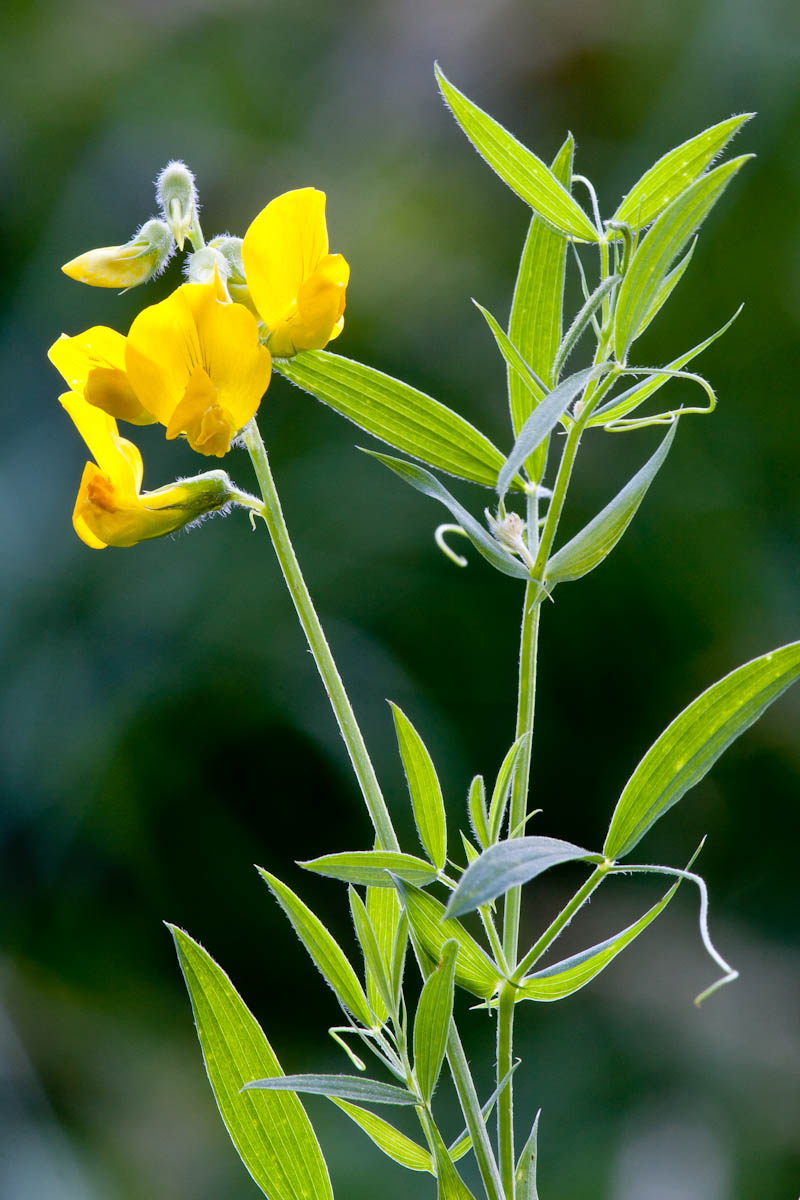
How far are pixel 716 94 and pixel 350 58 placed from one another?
0.72m

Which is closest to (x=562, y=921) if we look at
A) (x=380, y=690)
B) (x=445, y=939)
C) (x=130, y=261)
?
(x=445, y=939)

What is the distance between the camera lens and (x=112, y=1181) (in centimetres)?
156

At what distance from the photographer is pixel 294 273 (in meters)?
0.37

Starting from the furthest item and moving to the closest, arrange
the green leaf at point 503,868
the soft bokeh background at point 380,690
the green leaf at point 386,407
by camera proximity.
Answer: the soft bokeh background at point 380,690
the green leaf at point 386,407
the green leaf at point 503,868

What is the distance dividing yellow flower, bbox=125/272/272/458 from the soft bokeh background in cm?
131

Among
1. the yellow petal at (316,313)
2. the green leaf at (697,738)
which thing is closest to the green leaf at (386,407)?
the yellow petal at (316,313)

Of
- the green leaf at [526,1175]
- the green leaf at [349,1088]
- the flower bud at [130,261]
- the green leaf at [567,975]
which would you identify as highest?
the flower bud at [130,261]

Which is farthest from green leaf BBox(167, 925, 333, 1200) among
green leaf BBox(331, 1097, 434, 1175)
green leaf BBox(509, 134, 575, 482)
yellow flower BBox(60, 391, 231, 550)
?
green leaf BBox(509, 134, 575, 482)

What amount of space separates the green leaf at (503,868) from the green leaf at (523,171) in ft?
0.70

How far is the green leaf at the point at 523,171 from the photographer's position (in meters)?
0.37

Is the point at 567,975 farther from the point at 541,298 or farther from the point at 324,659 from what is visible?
the point at 541,298

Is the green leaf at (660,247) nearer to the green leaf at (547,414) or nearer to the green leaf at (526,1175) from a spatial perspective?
the green leaf at (547,414)

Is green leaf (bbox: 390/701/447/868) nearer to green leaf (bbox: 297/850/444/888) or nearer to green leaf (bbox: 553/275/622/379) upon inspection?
green leaf (bbox: 297/850/444/888)

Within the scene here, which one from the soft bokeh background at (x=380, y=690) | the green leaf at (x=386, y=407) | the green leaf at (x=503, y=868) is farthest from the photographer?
the soft bokeh background at (x=380, y=690)
